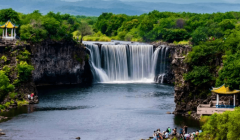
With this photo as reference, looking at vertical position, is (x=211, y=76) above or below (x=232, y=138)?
above

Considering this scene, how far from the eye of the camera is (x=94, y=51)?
133875mm

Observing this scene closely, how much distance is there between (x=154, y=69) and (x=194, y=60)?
50974 millimetres

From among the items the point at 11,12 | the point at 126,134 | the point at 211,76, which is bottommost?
the point at 126,134

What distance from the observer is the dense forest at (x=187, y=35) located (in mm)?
82000

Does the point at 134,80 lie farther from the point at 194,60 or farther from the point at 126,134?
the point at 126,134

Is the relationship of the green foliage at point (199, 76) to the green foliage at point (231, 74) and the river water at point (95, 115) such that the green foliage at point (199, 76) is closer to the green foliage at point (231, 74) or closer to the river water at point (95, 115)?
the green foliage at point (231, 74)

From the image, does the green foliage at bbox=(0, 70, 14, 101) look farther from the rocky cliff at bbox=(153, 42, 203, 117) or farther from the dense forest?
the rocky cliff at bbox=(153, 42, 203, 117)

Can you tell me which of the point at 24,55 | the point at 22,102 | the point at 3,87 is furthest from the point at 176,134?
the point at 24,55

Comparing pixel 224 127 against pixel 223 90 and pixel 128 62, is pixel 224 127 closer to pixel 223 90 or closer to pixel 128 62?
pixel 223 90

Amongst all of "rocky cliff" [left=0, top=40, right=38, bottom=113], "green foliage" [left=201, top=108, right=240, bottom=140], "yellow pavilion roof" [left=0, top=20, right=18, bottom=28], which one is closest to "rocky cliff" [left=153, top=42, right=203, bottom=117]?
"green foliage" [left=201, top=108, right=240, bottom=140]

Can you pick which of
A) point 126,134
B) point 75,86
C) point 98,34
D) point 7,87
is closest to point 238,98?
point 126,134

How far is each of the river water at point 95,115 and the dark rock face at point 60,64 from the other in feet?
28.3

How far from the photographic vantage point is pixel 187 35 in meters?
151

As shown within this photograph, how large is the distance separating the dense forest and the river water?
7.52 m
